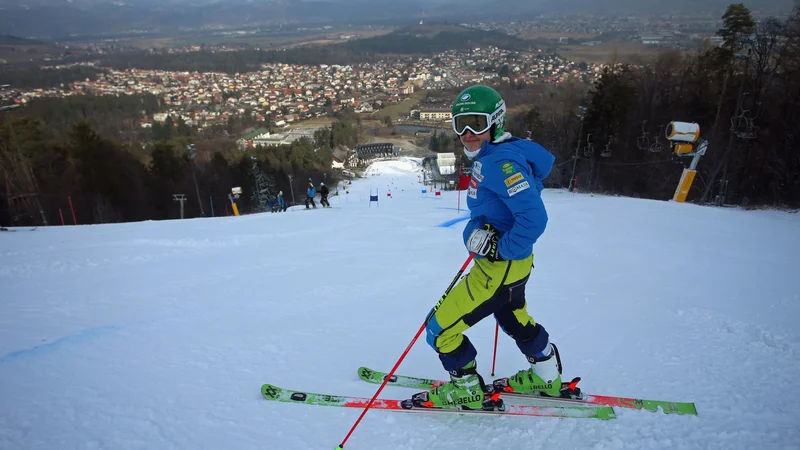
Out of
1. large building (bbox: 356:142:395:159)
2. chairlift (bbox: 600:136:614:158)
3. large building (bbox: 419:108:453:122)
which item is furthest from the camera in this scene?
large building (bbox: 419:108:453:122)

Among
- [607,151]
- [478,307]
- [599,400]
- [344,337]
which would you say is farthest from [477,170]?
[607,151]

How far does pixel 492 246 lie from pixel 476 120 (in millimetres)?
714

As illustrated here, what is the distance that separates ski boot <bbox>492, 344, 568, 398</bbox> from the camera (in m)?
2.51

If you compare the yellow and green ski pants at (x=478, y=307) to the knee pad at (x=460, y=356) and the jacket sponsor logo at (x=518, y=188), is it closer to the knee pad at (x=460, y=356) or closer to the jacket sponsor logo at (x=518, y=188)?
the knee pad at (x=460, y=356)

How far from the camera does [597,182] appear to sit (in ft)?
85.8

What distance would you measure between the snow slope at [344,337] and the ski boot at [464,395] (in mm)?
90

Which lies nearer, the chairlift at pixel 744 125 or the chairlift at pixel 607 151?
the chairlift at pixel 744 125

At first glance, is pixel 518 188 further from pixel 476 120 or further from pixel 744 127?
pixel 744 127

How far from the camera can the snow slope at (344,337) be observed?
2223 mm

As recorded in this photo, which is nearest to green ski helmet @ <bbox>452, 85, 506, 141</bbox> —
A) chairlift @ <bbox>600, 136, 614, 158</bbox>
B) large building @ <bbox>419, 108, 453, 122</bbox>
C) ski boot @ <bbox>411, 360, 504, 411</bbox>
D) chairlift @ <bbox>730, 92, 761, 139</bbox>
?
ski boot @ <bbox>411, 360, 504, 411</bbox>

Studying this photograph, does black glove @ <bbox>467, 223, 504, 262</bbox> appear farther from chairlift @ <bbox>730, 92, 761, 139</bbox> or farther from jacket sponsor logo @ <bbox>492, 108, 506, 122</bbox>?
chairlift @ <bbox>730, 92, 761, 139</bbox>

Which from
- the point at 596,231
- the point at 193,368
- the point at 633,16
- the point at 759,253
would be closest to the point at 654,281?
the point at 759,253

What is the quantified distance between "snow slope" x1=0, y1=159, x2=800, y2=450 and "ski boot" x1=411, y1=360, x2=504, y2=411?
0.09 meters

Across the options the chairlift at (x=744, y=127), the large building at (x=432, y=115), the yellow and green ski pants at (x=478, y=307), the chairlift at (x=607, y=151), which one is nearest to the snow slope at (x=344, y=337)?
the yellow and green ski pants at (x=478, y=307)
